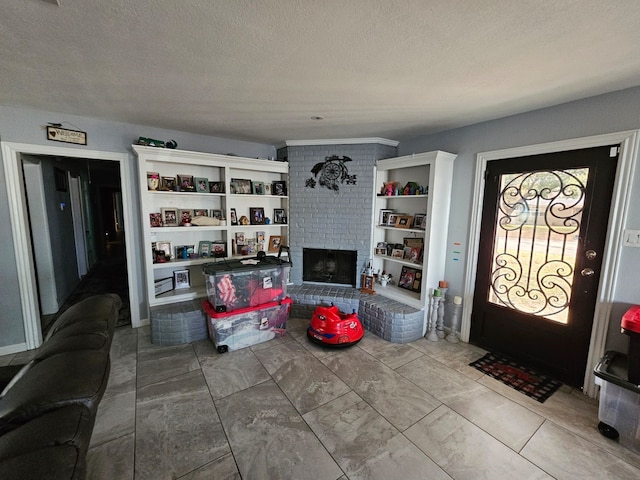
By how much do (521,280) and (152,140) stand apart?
153 inches

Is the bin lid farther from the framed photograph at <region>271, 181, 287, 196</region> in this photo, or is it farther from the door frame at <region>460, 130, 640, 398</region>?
the framed photograph at <region>271, 181, 287, 196</region>

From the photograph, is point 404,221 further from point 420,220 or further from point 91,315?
point 91,315

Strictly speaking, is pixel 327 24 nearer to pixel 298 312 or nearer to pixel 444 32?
pixel 444 32

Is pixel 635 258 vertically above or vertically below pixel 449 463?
above

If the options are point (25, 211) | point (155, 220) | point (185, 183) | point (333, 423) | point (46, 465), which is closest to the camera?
point (46, 465)

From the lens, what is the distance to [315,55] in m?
1.53

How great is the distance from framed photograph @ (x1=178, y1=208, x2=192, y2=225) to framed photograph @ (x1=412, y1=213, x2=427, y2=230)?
8.80ft

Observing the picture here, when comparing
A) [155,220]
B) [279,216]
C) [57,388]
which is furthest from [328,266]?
[57,388]

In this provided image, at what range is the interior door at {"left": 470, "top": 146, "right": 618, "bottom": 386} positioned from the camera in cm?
214

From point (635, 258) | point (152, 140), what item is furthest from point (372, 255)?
point (152, 140)

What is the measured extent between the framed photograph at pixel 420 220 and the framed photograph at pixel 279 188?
1739mm

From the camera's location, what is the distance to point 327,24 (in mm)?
1273

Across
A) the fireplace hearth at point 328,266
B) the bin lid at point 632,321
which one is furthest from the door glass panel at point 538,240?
the fireplace hearth at point 328,266

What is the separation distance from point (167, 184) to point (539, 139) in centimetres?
368
